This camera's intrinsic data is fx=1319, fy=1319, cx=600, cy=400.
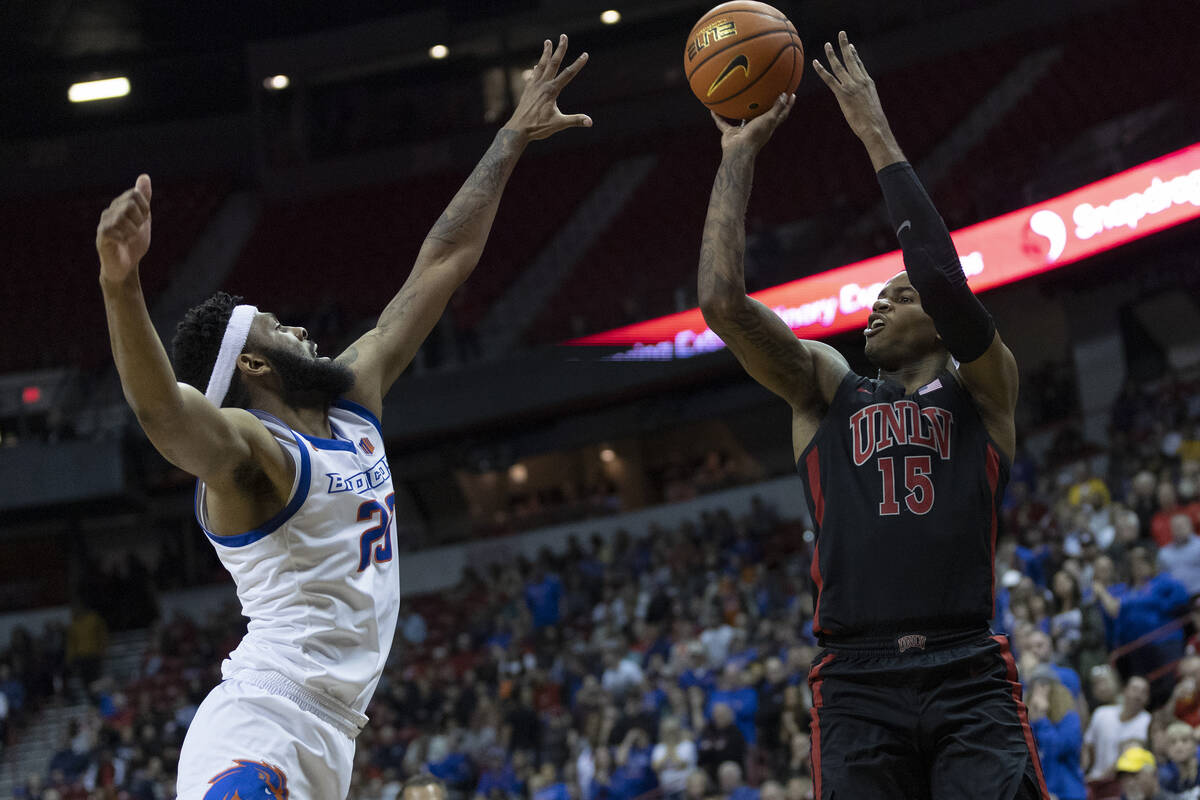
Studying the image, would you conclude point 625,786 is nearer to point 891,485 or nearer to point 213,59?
point 891,485

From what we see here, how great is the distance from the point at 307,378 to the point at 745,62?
1.86 m

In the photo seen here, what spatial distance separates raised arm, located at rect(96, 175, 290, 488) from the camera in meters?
2.79

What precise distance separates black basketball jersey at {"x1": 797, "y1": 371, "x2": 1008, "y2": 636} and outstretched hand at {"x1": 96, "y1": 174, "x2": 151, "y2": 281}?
1968mm

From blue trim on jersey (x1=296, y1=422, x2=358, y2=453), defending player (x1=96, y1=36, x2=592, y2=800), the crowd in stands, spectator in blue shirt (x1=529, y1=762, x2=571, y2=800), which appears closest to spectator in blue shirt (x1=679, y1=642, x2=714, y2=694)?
the crowd in stands

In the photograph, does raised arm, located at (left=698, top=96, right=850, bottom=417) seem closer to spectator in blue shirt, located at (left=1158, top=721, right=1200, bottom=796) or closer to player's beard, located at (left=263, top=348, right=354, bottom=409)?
player's beard, located at (left=263, top=348, right=354, bottom=409)

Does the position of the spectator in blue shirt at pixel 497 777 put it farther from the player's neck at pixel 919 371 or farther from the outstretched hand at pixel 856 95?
the outstretched hand at pixel 856 95

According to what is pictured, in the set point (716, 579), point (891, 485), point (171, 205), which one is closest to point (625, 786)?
point (716, 579)

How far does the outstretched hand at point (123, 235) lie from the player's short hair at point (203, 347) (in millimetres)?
671

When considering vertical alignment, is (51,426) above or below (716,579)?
above

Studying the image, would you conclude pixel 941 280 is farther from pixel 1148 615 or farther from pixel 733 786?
pixel 733 786

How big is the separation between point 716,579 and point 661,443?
7.68m

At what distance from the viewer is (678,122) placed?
21.3m

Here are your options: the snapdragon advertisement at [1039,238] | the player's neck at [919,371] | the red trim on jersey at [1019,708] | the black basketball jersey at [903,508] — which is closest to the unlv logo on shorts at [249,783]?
the black basketball jersey at [903,508]

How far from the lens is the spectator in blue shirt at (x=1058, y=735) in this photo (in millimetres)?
7820
